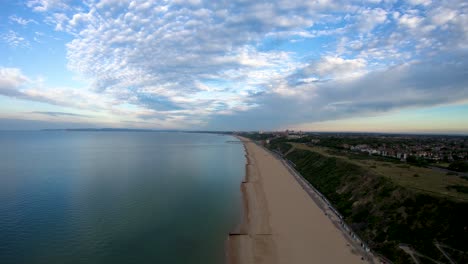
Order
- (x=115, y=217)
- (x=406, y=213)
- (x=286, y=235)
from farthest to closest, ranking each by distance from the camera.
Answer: (x=115, y=217)
(x=286, y=235)
(x=406, y=213)

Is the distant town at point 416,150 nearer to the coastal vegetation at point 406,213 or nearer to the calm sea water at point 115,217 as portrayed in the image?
the coastal vegetation at point 406,213

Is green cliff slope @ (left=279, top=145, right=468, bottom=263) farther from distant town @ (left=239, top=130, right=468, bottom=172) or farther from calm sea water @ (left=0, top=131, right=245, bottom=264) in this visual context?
distant town @ (left=239, top=130, right=468, bottom=172)

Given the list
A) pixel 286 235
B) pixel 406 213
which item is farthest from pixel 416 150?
pixel 286 235

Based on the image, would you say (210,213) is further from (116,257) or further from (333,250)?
(333,250)

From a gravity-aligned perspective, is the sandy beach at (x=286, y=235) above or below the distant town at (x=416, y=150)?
below

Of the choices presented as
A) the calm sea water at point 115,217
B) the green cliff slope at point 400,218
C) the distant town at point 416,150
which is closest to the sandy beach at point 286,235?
the calm sea water at point 115,217

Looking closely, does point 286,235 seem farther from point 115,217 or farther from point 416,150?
point 416,150

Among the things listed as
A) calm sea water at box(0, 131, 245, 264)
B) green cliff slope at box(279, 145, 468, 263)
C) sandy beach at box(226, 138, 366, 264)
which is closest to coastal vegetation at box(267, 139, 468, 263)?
green cliff slope at box(279, 145, 468, 263)

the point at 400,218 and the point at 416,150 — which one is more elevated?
the point at 416,150
